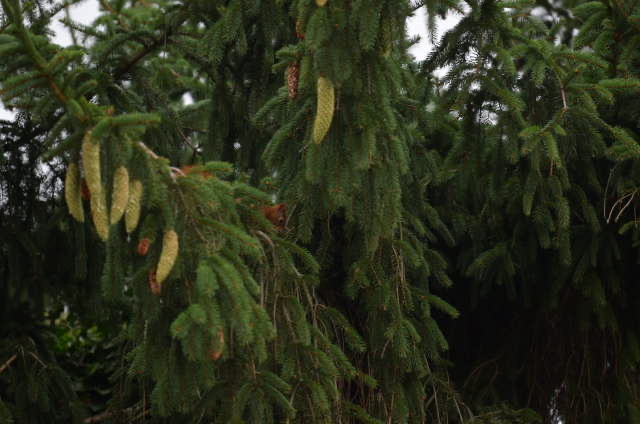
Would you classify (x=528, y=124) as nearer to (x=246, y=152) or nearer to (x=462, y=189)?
(x=462, y=189)

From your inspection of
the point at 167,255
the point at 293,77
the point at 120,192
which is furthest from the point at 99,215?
the point at 293,77

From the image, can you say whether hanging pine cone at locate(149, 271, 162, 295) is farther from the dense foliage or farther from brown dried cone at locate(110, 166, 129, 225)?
brown dried cone at locate(110, 166, 129, 225)

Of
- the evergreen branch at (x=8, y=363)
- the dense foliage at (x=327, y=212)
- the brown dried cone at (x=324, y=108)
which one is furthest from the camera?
the evergreen branch at (x=8, y=363)

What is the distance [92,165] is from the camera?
2.46m

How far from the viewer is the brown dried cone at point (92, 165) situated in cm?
244

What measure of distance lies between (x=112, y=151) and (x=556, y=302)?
8.46 feet

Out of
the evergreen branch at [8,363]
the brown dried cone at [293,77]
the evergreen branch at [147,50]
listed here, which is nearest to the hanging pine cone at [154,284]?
the brown dried cone at [293,77]

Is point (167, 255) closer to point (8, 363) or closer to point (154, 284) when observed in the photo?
point (154, 284)

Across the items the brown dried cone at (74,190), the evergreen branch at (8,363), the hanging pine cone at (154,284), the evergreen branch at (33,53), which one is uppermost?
the evergreen branch at (33,53)

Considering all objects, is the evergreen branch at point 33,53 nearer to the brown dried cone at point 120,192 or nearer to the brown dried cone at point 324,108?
the brown dried cone at point 120,192

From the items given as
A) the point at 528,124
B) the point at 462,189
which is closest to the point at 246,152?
the point at 462,189

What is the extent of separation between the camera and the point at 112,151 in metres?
2.52

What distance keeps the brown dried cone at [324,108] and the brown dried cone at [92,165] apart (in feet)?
2.32

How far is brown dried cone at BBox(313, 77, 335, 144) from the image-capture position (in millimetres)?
2822
